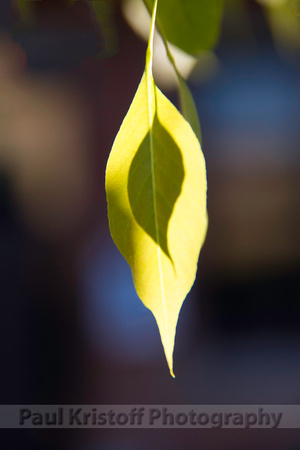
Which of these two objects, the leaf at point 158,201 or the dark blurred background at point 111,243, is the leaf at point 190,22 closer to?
the leaf at point 158,201

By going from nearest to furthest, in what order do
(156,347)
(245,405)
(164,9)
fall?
(164,9)
(245,405)
(156,347)

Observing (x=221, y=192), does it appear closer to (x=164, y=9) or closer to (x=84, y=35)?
(x=84, y=35)

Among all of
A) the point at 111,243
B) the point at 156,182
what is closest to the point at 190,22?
the point at 156,182

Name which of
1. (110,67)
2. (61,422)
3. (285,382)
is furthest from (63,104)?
(285,382)

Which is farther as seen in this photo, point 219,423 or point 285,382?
point 285,382

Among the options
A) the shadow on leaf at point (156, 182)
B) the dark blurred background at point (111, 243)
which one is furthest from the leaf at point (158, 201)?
the dark blurred background at point (111, 243)

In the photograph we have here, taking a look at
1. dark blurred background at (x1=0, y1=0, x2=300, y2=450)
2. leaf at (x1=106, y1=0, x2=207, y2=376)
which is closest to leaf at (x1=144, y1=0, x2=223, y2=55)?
leaf at (x1=106, y1=0, x2=207, y2=376)
